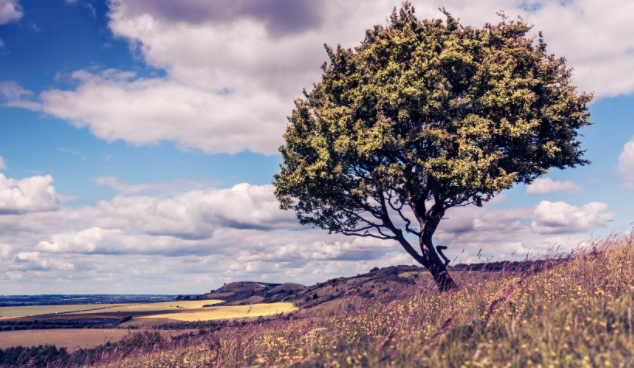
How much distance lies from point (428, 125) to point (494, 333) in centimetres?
1265

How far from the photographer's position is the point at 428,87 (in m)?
17.5

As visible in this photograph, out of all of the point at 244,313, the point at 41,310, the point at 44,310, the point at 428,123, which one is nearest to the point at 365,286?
the point at 244,313

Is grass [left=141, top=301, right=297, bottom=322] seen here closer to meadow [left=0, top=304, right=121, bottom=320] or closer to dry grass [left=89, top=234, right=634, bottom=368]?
dry grass [left=89, top=234, right=634, bottom=368]

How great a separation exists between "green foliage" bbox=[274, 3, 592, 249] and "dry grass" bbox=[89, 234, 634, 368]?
611 cm

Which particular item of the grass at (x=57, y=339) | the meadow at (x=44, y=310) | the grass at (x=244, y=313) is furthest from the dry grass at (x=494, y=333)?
the meadow at (x=44, y=310)

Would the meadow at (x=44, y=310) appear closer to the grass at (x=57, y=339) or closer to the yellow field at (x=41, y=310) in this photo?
the yellow field at (x=41, y=310)

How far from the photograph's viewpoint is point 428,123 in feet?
62.1

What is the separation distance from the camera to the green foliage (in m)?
17.1

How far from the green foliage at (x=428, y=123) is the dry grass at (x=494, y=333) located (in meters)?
6.11

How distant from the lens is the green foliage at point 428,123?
17.1 metres

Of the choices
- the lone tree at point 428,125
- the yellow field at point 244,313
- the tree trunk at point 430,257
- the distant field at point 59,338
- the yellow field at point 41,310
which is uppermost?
the lone tree at point 428,125

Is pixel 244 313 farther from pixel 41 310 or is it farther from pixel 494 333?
pixel 41 310

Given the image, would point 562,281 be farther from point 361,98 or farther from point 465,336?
point 361,98

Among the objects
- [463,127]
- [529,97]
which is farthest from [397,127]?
[529,97]
